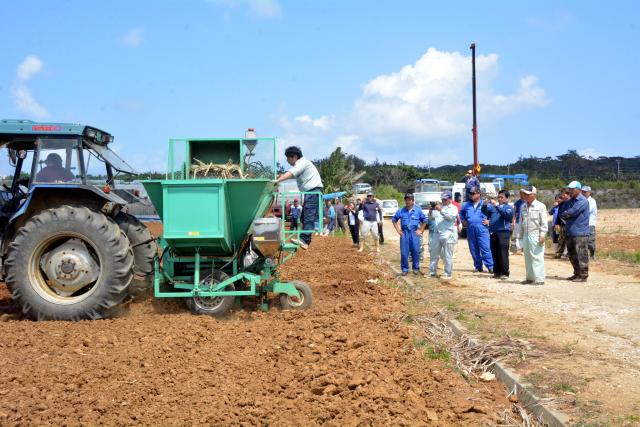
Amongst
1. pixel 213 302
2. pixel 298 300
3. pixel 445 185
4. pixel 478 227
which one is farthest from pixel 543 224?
pixel 445 185

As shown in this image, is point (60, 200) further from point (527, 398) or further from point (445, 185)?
point (445, 185)

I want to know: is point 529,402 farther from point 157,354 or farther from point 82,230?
point 82,230

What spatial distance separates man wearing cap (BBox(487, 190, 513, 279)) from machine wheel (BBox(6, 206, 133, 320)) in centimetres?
691

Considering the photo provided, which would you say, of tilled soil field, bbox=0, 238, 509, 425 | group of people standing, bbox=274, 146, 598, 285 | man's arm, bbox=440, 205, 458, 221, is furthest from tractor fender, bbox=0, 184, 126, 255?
man's arm, bbox=440, 205, 458, 221

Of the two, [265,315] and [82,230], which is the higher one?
[82,230]

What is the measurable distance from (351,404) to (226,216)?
3.42 m

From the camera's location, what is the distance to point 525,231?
418 inches

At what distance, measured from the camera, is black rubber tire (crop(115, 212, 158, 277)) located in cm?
800

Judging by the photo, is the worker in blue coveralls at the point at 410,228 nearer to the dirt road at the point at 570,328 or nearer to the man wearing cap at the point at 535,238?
the dirt road at the point at 570,328

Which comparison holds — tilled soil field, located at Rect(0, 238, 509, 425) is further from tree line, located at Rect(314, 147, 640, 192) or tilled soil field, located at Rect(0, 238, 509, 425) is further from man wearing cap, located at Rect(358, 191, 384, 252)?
tree line, located at Rect(314, 147, 640, 192)

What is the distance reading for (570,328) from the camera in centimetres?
684

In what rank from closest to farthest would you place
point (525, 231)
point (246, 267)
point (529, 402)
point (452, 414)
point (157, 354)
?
point (452, 414) < point (529, 402) < point (157, 354) < point (246, 267) < point (525, 231)

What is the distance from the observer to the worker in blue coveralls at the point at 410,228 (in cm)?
1195

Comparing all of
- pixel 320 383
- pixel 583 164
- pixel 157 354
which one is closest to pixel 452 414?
pixel 320 383
